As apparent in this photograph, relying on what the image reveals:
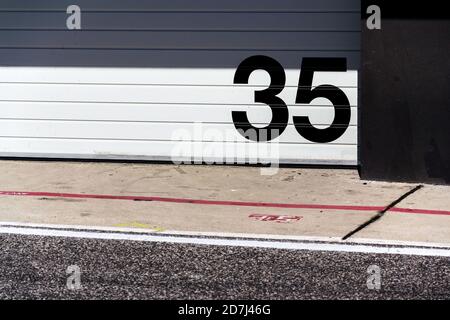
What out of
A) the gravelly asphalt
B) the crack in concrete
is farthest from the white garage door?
the gravelly asphalt

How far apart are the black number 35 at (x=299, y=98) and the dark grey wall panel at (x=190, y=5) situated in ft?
2.12

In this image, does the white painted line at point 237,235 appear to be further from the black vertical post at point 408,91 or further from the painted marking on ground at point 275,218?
the black vertical post at point 408,91

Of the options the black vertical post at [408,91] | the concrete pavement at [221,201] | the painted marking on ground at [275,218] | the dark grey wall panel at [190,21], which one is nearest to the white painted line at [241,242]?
the concrete pavement at [221,201]

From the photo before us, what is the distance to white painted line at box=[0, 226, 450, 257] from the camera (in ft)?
24.9

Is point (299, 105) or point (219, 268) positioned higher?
point (299, 105)

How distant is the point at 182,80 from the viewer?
11.3 metres

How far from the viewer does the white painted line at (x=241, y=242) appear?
7590mm

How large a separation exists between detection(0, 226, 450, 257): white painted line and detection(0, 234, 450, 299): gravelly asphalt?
129 mm

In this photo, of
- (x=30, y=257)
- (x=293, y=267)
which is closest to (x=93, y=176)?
(x=30, y=257)

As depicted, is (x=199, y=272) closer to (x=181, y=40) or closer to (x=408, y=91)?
(x=408, y=91)

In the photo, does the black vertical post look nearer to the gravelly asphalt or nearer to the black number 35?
the black number 35

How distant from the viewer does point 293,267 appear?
23.5 feet
